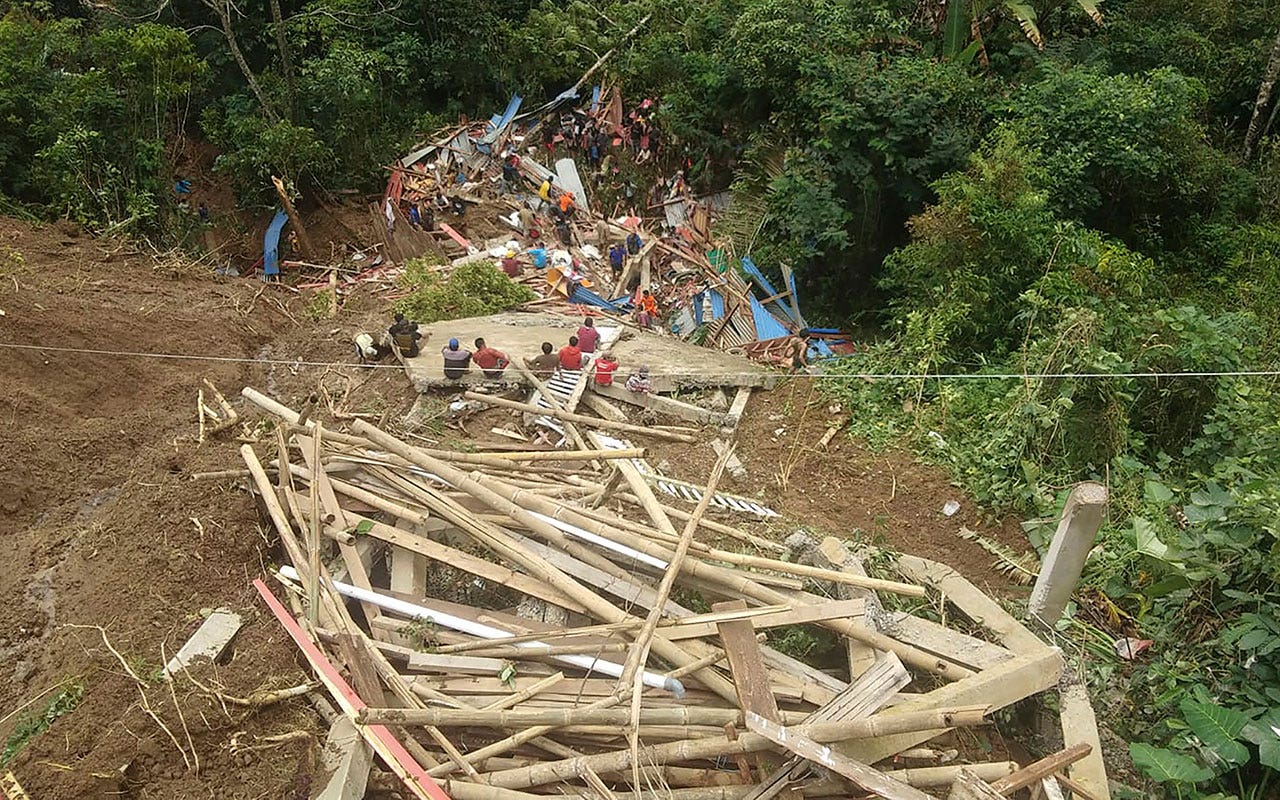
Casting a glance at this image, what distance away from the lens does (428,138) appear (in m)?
15.9

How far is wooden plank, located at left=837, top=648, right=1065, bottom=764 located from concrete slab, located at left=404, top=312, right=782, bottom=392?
15.2ft

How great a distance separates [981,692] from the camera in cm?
424

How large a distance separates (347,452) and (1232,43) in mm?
16007

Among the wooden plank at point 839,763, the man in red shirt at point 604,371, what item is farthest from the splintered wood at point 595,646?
the man in red shirt at point 604,371

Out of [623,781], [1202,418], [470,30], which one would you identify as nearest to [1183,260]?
[1202,418]

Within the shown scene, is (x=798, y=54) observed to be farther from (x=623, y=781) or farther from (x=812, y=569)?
(x=623, y=781)

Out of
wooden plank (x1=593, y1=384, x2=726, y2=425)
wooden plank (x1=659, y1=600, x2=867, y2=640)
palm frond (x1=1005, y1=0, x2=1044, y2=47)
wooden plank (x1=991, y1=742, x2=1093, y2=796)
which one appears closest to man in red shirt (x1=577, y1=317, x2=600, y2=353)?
wooden plank (x1=593, y1=384, x2=726, y2=425)

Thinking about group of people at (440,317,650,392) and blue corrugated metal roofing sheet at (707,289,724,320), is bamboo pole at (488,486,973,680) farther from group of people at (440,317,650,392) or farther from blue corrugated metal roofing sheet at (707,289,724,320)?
blue corrugated metal roofing sheet at (707,289,724,320)

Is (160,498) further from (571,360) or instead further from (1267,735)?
(1267,735)

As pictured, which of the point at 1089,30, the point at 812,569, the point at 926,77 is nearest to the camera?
the point at 812,569

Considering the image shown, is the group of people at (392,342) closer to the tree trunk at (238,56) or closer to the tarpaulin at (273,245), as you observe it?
the tarpaulin at (273,245)

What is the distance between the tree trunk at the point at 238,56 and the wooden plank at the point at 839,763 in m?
14.2

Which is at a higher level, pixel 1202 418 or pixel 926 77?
pixel 926 77

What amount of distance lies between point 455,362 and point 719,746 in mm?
5243
